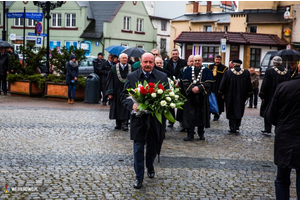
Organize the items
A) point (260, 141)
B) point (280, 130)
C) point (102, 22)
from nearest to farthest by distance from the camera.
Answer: point (280, 130) < point (260, 141) < point (102, 22)

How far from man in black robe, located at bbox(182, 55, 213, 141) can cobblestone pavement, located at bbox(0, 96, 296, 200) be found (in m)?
0.43

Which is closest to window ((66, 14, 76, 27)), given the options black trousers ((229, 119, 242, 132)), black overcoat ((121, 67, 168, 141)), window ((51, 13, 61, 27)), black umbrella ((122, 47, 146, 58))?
window ((51, 13, 61, 27))

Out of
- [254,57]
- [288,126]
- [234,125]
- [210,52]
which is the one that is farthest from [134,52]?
[254,57]

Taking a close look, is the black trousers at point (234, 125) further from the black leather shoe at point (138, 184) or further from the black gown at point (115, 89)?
the black leather shoe at point (138, 184)

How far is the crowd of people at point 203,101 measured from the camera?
4.53 m

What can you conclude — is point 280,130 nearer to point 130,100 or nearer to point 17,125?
point 130,100

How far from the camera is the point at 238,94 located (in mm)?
10797

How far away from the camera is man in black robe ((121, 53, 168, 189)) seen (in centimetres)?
576

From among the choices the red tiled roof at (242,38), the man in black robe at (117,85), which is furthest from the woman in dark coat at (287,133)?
the red tiled roof at (242,38)

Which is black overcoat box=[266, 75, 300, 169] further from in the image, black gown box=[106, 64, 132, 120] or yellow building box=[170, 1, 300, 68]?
yellow building box=[170, 1, 300, 68]

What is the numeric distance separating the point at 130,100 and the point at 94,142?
3.15 m

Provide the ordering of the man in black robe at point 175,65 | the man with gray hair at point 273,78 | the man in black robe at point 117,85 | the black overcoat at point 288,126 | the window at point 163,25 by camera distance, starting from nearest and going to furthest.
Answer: the black overcoat at point 288,126 < the man with gray hair at point 273,78 < the man in black robe at point 117,85 < the man in black robe at point 175,65 < the window at point 163,25

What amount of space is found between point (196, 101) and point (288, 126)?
4.99m

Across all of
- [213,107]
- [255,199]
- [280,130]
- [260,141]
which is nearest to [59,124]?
[213,107]
